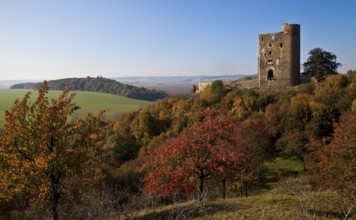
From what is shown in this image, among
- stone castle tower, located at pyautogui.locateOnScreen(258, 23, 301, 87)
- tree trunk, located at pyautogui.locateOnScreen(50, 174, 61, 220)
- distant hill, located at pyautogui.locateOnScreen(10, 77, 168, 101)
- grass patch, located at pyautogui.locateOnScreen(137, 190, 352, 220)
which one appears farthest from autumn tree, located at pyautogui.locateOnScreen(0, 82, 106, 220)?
distant hill, located at pyautogui.locateOnScreen(10, 77, 168, 101)

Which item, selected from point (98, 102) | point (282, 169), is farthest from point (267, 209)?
point (98, 102)

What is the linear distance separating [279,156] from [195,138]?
2838cm

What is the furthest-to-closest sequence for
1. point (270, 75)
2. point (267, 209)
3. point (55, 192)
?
point (270, 75) → point (267, 209) → point (55, 192)

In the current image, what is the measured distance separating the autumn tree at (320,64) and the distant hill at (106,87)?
7438 centimetres

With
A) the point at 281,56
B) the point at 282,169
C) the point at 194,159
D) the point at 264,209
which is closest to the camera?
the point at 264,209

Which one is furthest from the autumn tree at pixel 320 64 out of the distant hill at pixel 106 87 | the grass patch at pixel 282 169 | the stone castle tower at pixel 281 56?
the distant hill at pixel 106 87

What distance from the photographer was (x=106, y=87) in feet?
463

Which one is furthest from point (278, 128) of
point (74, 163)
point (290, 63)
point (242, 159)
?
point (74, 163)

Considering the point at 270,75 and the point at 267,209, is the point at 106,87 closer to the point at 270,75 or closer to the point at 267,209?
the point at 270,75

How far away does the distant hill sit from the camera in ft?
414

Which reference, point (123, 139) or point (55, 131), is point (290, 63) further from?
point (55, 131)

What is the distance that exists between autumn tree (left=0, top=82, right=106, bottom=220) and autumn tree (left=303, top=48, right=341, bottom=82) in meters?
43.9

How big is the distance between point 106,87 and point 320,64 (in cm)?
10151

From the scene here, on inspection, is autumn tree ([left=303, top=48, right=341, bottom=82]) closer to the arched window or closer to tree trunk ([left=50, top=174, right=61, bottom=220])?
the arched window
